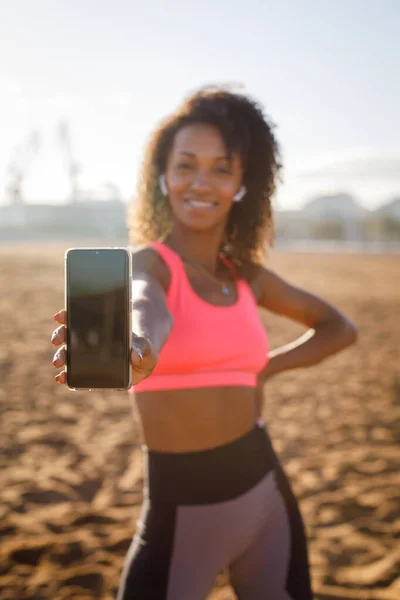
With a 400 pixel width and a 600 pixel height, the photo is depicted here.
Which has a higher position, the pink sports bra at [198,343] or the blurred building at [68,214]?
the pink sports bra at [198,343]

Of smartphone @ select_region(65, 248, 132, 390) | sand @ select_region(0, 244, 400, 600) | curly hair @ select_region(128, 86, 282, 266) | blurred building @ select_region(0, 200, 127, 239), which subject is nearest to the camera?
smartphone @ select_region(65, 248, 132, 390)

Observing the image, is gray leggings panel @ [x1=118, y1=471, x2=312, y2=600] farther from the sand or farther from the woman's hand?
the sand

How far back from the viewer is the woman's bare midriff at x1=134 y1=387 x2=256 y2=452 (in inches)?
59.5

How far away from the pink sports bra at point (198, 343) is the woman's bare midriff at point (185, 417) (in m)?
0.03

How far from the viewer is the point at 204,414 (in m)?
1.54

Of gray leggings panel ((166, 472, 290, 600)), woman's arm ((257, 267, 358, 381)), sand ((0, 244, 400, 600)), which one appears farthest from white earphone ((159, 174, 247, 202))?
sand ((0, 244, 400, 600))

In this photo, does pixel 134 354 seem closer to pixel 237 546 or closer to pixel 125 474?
pixel 237 546

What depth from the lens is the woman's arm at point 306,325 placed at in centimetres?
201

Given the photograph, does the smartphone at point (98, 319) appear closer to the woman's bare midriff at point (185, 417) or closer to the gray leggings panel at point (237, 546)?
the woman's bare midriff at point (185, 417)

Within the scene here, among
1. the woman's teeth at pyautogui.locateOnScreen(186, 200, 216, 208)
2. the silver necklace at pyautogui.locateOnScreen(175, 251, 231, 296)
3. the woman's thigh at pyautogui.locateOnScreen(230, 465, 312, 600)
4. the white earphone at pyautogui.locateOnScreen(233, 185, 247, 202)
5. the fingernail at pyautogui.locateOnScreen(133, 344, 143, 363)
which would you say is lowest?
the woman's thigh at pyautogui.locateOnScreen(230, 465, 312, 600)

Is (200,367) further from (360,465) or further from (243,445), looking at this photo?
(360,465)

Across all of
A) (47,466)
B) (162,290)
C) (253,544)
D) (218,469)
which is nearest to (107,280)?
(162,290)

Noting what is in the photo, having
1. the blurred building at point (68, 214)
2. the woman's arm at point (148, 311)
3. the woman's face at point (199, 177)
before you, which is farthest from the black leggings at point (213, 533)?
the blurred building at point (68, 214)

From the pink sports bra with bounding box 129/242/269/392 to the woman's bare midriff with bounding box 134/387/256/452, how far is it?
0.10 ft
